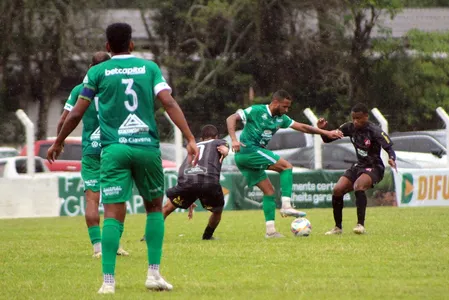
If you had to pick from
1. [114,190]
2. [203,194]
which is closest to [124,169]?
[114,190]

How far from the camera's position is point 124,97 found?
735cm

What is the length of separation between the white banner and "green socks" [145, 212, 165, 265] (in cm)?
1478

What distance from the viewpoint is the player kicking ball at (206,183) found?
12539mm

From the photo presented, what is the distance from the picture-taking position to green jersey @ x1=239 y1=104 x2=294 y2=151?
516 inches

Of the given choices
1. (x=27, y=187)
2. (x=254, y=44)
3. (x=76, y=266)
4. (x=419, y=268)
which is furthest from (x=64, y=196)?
(x=254, y=44)

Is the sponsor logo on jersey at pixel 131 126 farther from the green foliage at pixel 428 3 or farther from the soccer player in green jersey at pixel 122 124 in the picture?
the green foliage at pixel 428 3

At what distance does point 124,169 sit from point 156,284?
0.86 meters

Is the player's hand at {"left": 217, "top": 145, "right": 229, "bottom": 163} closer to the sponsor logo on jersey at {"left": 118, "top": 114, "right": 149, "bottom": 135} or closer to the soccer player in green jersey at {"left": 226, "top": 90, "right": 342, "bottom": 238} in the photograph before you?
the soccer player in green jersey at {"left": 226, "top": 90, "right": 342, "bottom": 238}

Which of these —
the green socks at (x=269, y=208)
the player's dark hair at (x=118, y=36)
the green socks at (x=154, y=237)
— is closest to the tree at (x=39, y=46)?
the green socks at (x=269, y=208)

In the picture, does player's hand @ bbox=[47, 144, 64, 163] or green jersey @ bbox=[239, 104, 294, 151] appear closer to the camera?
player's hand @ bbox=[47, 144, 64, 163]

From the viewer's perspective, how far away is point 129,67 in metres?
A: 7.36

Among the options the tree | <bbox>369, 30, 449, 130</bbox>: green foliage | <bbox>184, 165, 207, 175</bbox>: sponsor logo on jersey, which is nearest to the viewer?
<bbox>184, 165, 207, 175</bbox>: sponsor logo on jersey

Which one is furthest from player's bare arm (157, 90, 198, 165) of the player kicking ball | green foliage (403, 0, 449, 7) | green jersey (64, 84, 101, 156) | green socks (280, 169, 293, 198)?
green foliage (403, 0, 449, 7)

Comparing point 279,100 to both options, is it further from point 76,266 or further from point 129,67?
point 129,67
